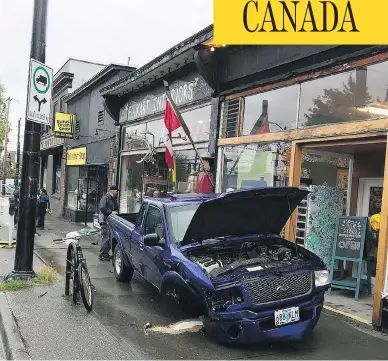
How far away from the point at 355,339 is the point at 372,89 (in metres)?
3.82

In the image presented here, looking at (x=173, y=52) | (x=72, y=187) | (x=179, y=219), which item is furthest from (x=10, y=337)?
(x=72, y=187)

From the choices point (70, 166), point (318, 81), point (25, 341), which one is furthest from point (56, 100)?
point (25, 341)

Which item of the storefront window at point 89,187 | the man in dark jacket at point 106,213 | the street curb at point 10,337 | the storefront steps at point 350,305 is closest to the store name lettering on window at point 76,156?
the storefront window at point 89,187

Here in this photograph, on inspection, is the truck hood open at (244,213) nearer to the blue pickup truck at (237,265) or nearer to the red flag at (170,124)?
the blue pickup truck at (237,265)

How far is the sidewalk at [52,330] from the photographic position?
4.69 m

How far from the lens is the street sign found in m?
7.69

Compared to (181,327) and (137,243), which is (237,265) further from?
(137,243)

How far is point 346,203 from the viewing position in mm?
8805

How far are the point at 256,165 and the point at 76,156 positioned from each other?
43.9 ft

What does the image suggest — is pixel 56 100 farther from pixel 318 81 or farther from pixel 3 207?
pixel 318 81

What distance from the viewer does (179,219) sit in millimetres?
6238

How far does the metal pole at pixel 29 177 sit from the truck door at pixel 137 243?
182cm

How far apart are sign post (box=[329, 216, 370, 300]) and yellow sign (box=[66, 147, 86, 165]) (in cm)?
1404

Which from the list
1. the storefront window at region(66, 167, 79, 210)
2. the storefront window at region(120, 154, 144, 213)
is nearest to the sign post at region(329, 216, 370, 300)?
the storefront window at region(120, 154, 144, 213)
